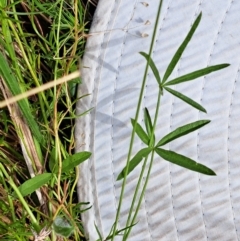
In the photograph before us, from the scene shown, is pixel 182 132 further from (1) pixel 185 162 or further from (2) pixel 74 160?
(2) pixel 74 160

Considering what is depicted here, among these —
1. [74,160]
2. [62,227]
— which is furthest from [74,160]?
[62,227]

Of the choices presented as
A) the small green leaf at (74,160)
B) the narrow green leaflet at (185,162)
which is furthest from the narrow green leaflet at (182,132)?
the small green leaf at (74,160)

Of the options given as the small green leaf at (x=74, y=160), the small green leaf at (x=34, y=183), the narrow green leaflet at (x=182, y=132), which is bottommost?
the small green leaf at (x=34, y=183)

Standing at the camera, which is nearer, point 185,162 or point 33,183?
point 185,162

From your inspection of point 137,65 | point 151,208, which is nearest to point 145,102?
point 137,65

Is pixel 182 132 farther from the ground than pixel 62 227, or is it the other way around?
pixel 182 132

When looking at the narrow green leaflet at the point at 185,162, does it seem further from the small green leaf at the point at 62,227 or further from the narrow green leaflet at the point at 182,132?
the small green leaf at the point at 62,227

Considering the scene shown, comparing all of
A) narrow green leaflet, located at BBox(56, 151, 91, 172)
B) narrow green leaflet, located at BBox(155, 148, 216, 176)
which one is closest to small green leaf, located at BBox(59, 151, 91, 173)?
narrow green leaflet, located at BBox(56, 151, 91, 172)

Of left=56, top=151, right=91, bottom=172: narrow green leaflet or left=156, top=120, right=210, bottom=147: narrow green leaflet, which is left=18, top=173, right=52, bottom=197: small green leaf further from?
left=156, top=120, right=210, bottom=147: narrow green leaflet
